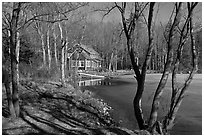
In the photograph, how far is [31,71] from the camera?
14.9 m

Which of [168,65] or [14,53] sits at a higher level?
[14,53]

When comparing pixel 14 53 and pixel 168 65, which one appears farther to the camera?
pixel 14 53

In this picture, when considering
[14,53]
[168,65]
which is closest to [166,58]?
[168,65]

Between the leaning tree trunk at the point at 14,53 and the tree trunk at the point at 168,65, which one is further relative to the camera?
the leaning tree trunk at the point at 14,53

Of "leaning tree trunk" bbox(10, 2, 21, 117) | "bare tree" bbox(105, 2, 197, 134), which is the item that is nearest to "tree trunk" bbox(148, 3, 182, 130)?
"bare tree" bbox(105, 2, 197, 134)

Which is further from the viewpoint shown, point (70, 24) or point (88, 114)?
point (70, 24)

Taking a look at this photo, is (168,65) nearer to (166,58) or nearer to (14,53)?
(166,58)

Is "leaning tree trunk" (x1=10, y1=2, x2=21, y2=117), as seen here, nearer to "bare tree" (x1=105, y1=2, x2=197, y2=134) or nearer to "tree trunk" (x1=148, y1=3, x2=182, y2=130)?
"bare tree" (x1=105, y1=2, x2=197, y2=134)

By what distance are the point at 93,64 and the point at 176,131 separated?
42371 mm

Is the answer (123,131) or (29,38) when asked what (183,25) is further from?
(29,38)

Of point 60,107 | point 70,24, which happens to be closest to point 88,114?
point 60,107

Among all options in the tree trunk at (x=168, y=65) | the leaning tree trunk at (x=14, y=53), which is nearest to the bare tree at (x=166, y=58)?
the tree trunk at (x=168, y=65)

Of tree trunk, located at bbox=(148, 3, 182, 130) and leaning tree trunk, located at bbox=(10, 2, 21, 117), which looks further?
leaning tree trunk, located at bbox=(10, 2, 21, 117)

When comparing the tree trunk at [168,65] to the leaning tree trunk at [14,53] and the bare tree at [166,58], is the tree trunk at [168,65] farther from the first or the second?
the leaning tree trunk at [14,53]
